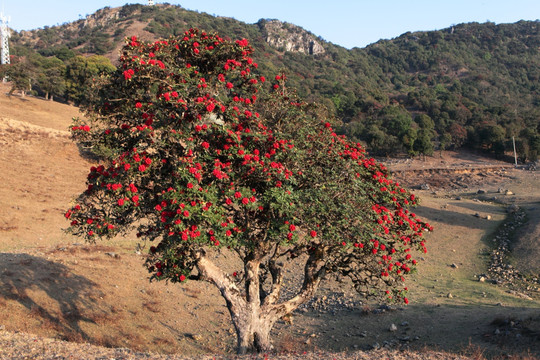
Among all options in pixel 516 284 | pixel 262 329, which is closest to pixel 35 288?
pixel 262 329

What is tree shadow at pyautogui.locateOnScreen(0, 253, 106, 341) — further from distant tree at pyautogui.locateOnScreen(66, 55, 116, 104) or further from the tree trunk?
distant tree at pyautogui.locateOnScreen(66, 55, 116, 104)

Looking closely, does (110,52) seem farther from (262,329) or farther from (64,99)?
(262,329)

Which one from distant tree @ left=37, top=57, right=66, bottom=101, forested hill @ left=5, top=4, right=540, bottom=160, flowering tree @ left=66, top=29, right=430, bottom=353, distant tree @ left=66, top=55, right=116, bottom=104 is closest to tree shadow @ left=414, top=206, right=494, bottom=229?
flowering tree @ left=66, top=29, right=430, bottom=353

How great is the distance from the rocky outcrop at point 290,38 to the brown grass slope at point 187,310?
5038 inches

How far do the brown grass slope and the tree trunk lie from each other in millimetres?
696

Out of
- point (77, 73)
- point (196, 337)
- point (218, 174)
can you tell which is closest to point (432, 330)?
point (196, 337)

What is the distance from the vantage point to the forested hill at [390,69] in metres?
57.8

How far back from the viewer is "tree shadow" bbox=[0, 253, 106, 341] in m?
10.5

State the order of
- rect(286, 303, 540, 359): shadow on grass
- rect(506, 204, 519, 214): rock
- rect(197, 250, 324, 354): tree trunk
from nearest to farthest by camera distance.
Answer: rect(197, 250, 324, 354): tree trunk, rect(286, 303, 540, 359): shadow on grass, rect(506, 204, 519, 214): rock

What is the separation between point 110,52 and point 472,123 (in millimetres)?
77149

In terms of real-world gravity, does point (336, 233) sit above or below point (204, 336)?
above

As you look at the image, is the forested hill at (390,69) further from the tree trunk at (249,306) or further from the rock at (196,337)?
the tree trunk at (249,306)

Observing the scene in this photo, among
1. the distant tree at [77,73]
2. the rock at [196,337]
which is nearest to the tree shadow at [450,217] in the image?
the rock at [196,337]

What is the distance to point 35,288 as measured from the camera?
1165 cm
